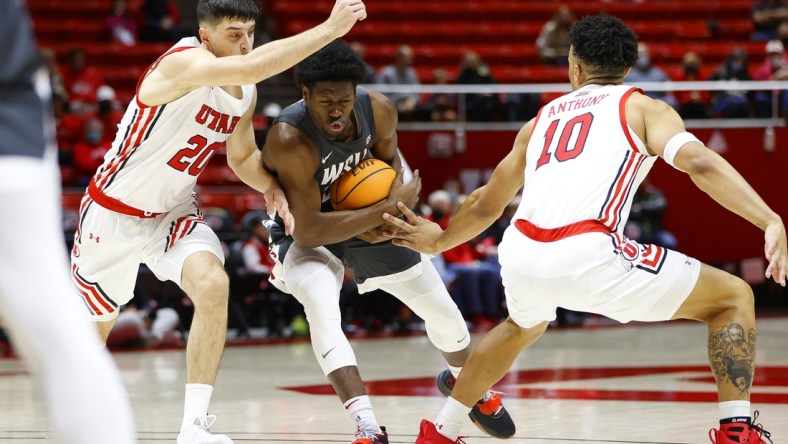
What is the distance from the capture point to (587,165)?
4.22 m

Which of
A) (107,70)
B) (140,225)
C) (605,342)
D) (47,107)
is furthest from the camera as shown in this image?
(107,70)

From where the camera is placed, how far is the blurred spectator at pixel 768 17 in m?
16.6

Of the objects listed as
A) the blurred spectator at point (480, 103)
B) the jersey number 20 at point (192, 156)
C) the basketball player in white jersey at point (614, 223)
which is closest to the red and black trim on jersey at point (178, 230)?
the jersey number 20 at point (192, 156)

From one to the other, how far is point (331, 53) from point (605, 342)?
6.58 m

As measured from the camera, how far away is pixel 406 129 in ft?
44.9

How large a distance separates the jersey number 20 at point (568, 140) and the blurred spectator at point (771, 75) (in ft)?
34.0

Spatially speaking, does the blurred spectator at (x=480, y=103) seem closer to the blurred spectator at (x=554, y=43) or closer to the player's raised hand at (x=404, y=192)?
the blurred spectator at (x=554, y=43)

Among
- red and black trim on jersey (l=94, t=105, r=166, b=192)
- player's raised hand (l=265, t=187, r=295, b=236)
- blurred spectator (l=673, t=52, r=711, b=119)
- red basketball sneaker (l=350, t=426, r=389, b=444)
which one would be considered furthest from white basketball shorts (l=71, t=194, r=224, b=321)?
blurred spectator (l=673, t=52, r=711, b=119)

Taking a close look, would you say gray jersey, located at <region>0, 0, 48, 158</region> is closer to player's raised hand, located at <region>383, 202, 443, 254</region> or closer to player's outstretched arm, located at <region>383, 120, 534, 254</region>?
player's outstretched arm, located at <region>383, 120, 534, 254</region>

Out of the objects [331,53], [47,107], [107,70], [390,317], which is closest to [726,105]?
[390,317]

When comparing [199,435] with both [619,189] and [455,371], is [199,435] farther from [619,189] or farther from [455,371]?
[619,189]

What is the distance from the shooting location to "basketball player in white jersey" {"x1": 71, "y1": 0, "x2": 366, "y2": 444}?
471 centimetres

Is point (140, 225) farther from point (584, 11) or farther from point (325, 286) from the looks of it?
point (584, 11)

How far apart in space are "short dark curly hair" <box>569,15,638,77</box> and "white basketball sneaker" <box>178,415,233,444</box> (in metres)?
1.97
